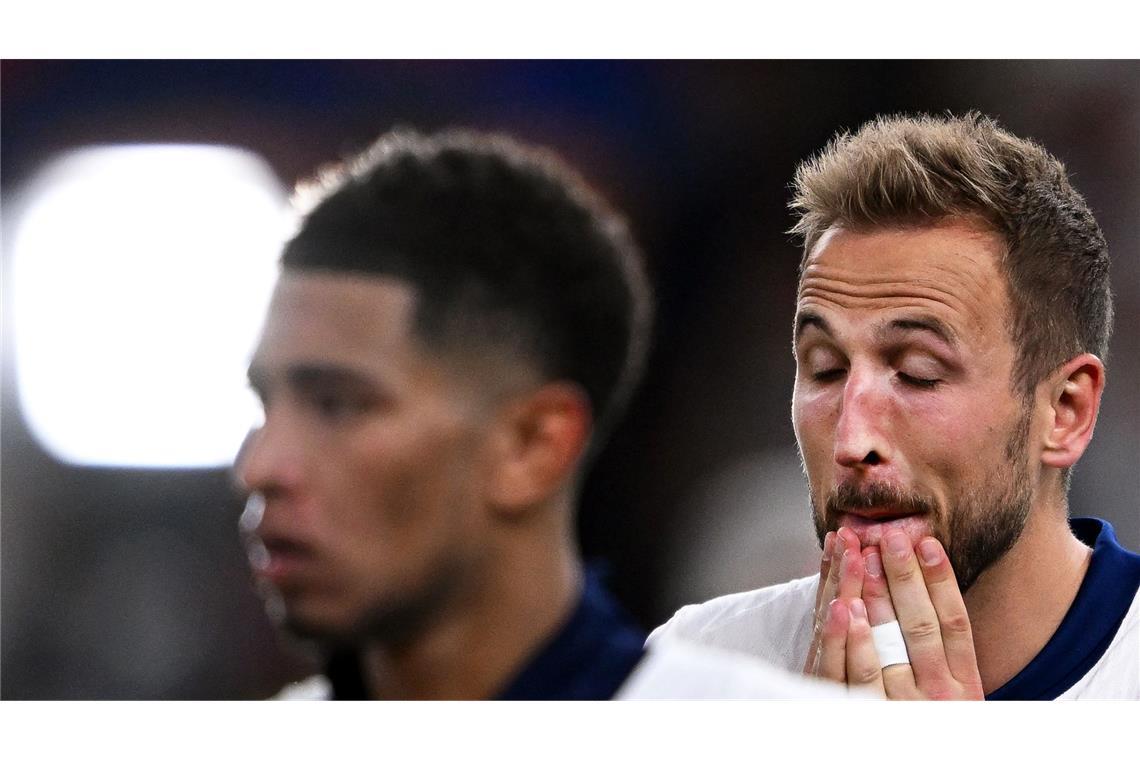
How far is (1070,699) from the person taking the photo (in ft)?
6.51

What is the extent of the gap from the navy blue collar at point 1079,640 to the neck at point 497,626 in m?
0.73

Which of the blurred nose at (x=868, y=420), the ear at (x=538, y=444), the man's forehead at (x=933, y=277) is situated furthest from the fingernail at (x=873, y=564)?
the ear at (x=538, y=444)

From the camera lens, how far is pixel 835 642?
1.93 metres

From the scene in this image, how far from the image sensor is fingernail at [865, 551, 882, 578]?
192cm

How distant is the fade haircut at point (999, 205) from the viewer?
1960 mm

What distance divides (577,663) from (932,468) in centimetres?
63

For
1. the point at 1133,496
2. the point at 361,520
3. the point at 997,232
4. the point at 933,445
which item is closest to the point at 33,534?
the point at 361,520

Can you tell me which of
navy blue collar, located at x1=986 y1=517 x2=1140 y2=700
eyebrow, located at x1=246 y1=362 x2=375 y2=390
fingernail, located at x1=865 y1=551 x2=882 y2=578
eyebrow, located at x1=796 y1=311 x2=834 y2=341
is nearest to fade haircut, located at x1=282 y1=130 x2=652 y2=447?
eyebrow, located at x1=246 y1=362 x2=375 y2=390

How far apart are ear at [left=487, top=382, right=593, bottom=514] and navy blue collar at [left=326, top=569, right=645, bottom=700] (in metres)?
0.16

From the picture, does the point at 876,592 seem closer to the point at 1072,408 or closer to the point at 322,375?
the point at 1072,408

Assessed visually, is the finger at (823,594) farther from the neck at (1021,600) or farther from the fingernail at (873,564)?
the neck at (1021,600)
